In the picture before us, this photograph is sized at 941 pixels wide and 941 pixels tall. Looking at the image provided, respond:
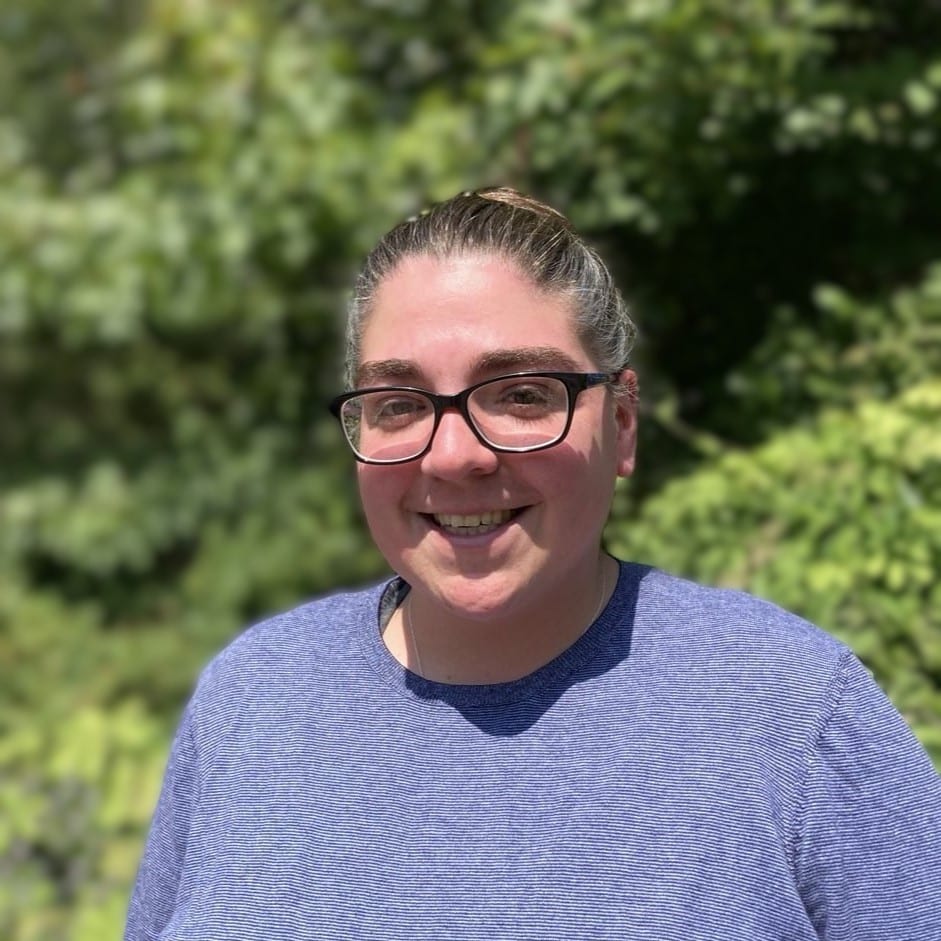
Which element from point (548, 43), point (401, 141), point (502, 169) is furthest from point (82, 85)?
point (548, 43)

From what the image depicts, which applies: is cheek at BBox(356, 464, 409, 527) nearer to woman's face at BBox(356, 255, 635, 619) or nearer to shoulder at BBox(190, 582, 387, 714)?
woman's face at BBox(356, 255, 635, 619)

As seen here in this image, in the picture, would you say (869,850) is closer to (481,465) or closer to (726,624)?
(726,624)

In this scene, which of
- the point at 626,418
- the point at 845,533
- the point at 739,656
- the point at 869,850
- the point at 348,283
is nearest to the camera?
the point at 869,850

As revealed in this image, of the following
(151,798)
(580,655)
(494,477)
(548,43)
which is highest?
(548,43)

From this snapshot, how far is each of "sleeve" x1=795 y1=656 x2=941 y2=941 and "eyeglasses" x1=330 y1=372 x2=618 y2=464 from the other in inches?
17.3

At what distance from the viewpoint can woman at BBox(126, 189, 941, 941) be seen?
115cm

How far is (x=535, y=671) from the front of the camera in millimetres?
1311

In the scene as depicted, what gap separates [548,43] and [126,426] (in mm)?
3643

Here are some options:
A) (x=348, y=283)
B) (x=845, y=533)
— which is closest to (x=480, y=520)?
(x=845, y=533)

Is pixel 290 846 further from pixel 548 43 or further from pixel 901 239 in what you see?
pixel 901 239

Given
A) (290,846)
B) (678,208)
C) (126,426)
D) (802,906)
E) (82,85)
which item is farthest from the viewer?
(126,426)

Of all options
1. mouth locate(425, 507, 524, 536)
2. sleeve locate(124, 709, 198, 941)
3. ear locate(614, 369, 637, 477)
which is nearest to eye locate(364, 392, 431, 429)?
mouth locate(425, 507, 524, 536)

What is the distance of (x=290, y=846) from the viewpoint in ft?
4.18

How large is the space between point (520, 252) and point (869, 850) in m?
0.72
